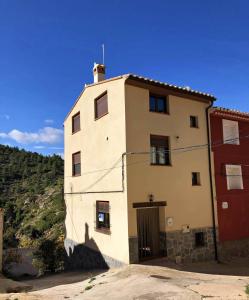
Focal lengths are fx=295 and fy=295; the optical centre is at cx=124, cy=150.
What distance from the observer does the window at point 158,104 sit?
14016mm

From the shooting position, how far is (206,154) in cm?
1513

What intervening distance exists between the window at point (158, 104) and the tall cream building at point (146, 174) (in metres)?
0.05

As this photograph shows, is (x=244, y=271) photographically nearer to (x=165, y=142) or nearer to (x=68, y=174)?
(x=165, y=142)

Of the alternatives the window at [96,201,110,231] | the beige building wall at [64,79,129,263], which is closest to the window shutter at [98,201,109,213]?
the window at [96,201,110,231]

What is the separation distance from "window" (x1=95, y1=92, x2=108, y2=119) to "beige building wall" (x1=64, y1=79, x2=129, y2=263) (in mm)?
272

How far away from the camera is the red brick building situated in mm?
15273

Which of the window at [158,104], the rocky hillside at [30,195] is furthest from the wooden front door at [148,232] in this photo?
the rocky hillside at [30,195]

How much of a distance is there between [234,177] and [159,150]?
527cm

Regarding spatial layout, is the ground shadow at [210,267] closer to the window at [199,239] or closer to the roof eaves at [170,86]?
the window at [199,239]

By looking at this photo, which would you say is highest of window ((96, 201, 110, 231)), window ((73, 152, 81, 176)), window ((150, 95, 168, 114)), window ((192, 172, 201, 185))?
window ((150, 95, 168, 114))

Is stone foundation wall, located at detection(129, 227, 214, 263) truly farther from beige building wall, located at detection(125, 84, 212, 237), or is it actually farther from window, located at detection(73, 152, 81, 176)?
window, located at detection(73, 152, 81, 176)

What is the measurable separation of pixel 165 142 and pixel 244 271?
261 inches

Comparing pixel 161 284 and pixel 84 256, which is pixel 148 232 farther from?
pixel 84 256

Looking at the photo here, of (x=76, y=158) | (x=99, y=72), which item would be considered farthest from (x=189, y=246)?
(x=99, y=72)
